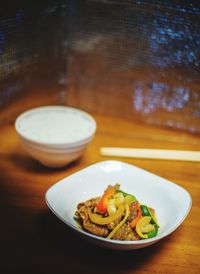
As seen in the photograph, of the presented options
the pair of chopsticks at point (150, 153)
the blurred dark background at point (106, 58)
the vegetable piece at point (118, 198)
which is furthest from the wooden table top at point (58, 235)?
the blurred dark background at point (106, 58)

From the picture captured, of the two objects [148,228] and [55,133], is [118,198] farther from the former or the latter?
[55,133]

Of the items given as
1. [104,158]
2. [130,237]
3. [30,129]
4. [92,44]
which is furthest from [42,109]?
[130,237]

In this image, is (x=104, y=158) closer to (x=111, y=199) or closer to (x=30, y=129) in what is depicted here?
(x=30, y=129)

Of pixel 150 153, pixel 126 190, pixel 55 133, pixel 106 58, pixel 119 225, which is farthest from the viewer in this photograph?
pixel 106 58

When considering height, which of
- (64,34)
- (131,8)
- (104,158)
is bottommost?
(104,158)

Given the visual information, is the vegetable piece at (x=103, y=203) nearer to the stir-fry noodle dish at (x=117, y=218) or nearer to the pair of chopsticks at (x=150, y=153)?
A: the stir-fry noodle dish at (x=117, y=218)

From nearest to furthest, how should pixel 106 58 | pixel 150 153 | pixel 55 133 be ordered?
1. pixel 55 133
2. pixel 150 153
3. pixel 106 58

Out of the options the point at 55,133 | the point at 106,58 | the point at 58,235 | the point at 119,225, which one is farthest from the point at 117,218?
the point at 106,58
